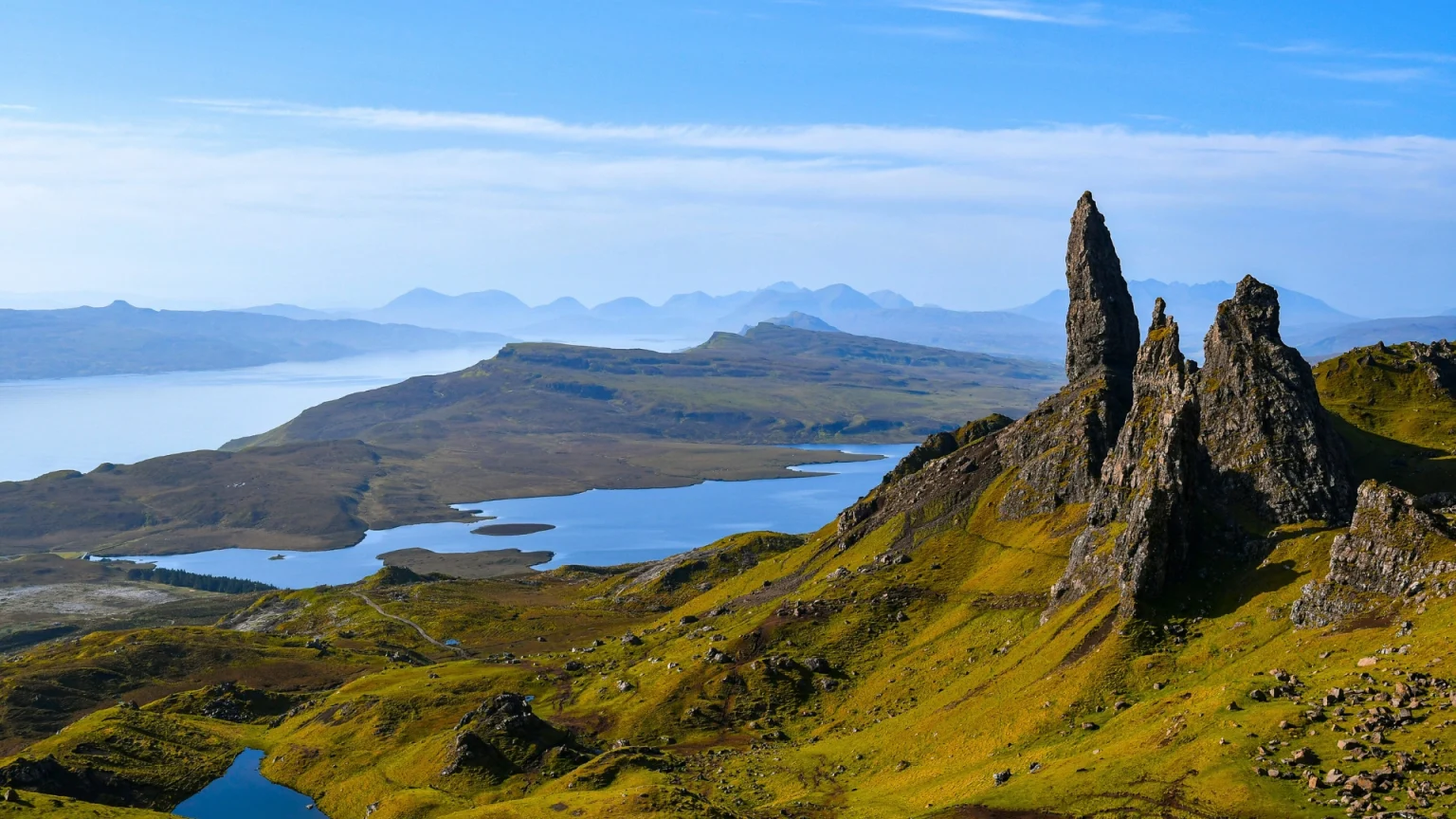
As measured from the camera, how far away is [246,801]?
131 m

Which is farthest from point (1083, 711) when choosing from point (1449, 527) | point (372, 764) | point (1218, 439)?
point (372, 764)

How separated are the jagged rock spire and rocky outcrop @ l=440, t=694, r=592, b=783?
96.0 meters

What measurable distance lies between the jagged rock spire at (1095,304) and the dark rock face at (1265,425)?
3767cm

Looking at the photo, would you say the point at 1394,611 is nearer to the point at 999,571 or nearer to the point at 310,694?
the point at 999,571

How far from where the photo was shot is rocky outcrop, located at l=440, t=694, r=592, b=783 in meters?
123

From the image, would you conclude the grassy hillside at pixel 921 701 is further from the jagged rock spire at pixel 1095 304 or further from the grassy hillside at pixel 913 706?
the jagged rock spire at pixel 1095 304

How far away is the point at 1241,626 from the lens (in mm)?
96188

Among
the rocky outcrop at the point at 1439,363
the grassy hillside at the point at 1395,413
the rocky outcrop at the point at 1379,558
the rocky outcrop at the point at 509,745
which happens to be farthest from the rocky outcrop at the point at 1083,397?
the rocky outcrop at the point at 509,745

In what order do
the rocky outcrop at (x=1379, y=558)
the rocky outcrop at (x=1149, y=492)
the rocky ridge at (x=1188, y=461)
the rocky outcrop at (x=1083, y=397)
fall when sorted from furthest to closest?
1. the rocky outcrop at (x=1083, y=397)
2. the rocky ridge at (x=1188, y=461)
3. the rocky outcrop at (x=1149, y=492)
4. the rocky outcrop at (x=1379, y=558)

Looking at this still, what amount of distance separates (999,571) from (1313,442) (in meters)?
41.5

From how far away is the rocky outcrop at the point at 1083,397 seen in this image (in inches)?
6048

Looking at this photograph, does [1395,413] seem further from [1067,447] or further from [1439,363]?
[1067,447]

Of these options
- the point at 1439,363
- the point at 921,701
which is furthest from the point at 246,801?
the point at 1439,363

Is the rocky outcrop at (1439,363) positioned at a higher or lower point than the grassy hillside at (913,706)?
A: higher
